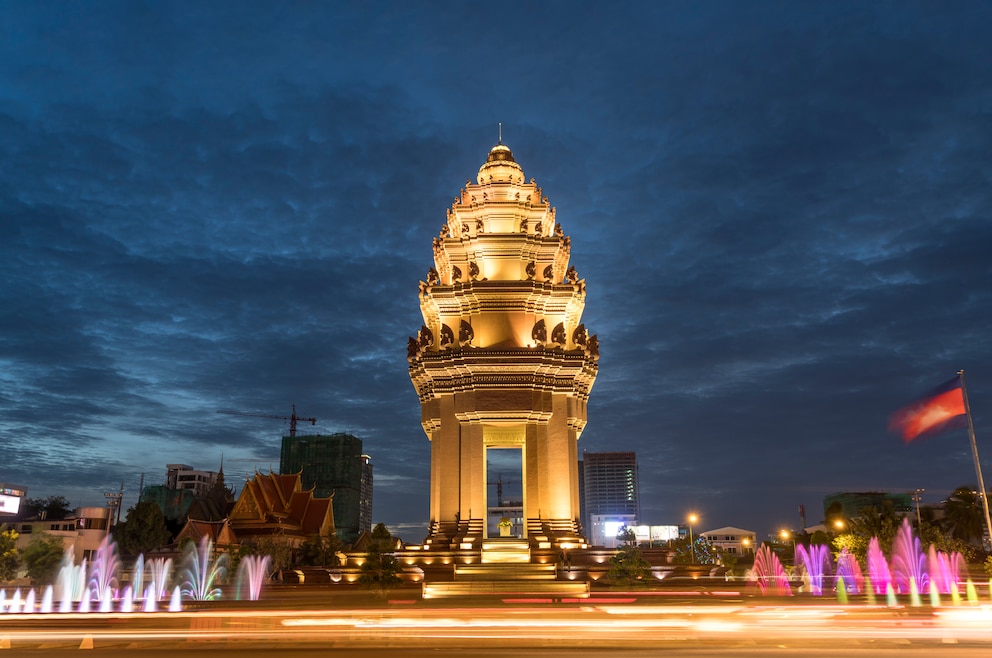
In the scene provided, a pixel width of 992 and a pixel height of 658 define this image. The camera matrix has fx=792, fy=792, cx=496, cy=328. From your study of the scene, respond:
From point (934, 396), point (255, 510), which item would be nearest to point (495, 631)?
point (934, 396)

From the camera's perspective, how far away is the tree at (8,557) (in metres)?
32.5

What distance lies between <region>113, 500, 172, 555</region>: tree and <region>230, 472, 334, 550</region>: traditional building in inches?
198

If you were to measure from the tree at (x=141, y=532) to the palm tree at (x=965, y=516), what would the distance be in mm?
55702

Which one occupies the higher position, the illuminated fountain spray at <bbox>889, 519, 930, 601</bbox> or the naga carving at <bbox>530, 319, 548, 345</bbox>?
the naga carving at <bbox>530, 319, 548, 345</bbox>

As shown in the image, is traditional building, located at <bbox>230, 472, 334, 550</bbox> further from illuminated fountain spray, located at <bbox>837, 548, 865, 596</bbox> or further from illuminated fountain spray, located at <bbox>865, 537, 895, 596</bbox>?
illuminated fountain spray, located at <bbox>865, 537, 895, 596</bbox>

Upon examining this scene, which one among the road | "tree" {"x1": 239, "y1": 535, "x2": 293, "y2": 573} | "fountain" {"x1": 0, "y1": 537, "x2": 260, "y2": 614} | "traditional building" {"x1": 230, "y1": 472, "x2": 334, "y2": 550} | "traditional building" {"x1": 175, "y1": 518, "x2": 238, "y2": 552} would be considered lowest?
the road

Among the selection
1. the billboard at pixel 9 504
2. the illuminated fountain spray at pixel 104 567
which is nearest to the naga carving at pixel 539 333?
the illuminated fountain spray at pixel 104 567

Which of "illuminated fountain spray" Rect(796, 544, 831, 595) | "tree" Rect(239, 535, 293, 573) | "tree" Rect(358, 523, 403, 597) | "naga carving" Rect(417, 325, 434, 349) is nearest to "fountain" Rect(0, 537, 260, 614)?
"tree" Rect(239, 535, 293, 573)

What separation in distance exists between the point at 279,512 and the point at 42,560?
24.8m

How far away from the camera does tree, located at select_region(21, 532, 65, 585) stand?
112 ft

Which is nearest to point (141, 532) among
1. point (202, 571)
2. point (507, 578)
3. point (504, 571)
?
point (202, 571)

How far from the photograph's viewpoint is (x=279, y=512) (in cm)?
5831

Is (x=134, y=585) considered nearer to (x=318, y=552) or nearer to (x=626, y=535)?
(x=318, y=552)

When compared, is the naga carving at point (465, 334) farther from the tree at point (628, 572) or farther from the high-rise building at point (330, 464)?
the high-rise building at point (330, 464)
